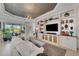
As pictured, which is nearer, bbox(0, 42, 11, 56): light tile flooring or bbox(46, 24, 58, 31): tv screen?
bbox(0, 42, 11, 56): light tile flooring

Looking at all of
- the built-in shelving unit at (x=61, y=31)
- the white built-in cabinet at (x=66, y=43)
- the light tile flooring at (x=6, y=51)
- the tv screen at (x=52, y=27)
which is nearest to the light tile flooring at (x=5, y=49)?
the light tile flooring at (x=6, y=51)

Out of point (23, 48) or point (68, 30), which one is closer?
point (23, 48)

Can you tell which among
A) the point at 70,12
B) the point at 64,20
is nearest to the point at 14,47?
the point at 64,20

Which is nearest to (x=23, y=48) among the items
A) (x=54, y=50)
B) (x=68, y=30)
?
(x=54, y=50)

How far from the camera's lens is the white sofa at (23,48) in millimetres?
1887

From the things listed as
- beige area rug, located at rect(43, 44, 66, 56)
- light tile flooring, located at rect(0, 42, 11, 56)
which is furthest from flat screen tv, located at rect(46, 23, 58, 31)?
light tile flooring, located at rect(0, 42, 11, 56)

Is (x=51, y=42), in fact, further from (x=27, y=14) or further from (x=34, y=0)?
(x=34, y=0)

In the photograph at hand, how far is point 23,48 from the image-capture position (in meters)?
1.97

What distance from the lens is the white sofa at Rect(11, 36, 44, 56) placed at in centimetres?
189

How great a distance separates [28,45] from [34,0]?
2.91ft

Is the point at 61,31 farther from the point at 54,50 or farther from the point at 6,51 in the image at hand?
the point at 6,51

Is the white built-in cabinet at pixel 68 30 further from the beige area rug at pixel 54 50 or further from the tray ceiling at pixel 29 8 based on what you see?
the tray ceiling at pixel 29 8

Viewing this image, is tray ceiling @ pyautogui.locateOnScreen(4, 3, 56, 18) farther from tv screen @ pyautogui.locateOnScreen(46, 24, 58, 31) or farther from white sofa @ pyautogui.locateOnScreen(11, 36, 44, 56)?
white sofa @ pyautogui.locateOnScreen(11, 36, 44, 56)

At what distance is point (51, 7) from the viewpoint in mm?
2016
